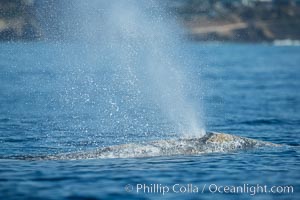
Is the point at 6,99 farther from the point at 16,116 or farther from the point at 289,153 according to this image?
the point at 289,153

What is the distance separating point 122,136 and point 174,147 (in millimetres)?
3593

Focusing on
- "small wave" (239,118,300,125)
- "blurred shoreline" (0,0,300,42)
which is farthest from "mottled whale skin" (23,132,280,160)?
"blurred shoreline" (0,0,300,42)

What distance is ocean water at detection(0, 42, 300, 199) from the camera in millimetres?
15969

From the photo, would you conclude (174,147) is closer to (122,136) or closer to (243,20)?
(122,136)

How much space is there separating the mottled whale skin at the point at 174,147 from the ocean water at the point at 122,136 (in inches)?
26.6

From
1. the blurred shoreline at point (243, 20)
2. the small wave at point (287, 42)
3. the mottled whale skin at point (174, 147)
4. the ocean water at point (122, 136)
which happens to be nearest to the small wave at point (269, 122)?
the ocean water at point (122, 136)

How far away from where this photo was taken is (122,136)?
24359mm

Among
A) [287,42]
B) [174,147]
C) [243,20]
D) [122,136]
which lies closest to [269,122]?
[122,136]

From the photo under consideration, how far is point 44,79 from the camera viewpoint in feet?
153

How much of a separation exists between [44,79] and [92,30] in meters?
35.2

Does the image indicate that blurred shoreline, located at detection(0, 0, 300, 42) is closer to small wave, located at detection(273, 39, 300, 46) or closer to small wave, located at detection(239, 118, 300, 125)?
small wave, located at detection(273, 39, 300, 46)

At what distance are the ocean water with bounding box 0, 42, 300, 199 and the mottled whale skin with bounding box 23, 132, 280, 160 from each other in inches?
26.6

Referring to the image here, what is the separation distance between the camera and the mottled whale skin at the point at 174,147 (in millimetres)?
20062

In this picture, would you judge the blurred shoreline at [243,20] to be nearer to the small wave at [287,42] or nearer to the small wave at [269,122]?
the small wave at [287,42]
